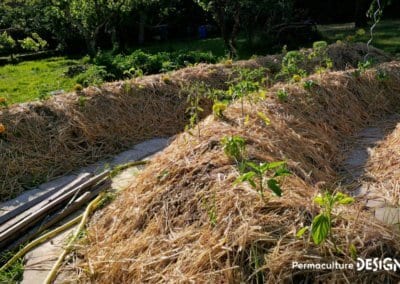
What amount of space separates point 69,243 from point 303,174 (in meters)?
1.52

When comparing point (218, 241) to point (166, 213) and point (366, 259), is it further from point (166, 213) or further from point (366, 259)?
point (366, 259)

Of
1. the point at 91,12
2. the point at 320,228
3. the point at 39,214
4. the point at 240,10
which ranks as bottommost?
the point at 39,214

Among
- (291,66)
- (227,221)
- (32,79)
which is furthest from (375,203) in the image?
(32,79)

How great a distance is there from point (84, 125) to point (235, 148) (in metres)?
2.44

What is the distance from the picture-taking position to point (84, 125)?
4773mm

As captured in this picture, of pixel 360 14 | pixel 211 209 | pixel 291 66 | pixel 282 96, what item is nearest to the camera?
pixel 211 209

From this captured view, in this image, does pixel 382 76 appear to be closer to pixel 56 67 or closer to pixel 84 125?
pixel 84 125

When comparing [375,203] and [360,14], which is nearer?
[375,203]

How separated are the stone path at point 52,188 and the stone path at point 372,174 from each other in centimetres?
167

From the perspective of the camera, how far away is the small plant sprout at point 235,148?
279cm

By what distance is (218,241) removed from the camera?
7.35 ft

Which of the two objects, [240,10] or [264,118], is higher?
[240,10]

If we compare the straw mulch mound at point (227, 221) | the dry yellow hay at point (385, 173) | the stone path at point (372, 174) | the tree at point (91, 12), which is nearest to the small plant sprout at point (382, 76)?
the stone path at point (372, 174)

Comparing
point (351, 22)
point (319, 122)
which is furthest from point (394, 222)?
point (351, 22)
